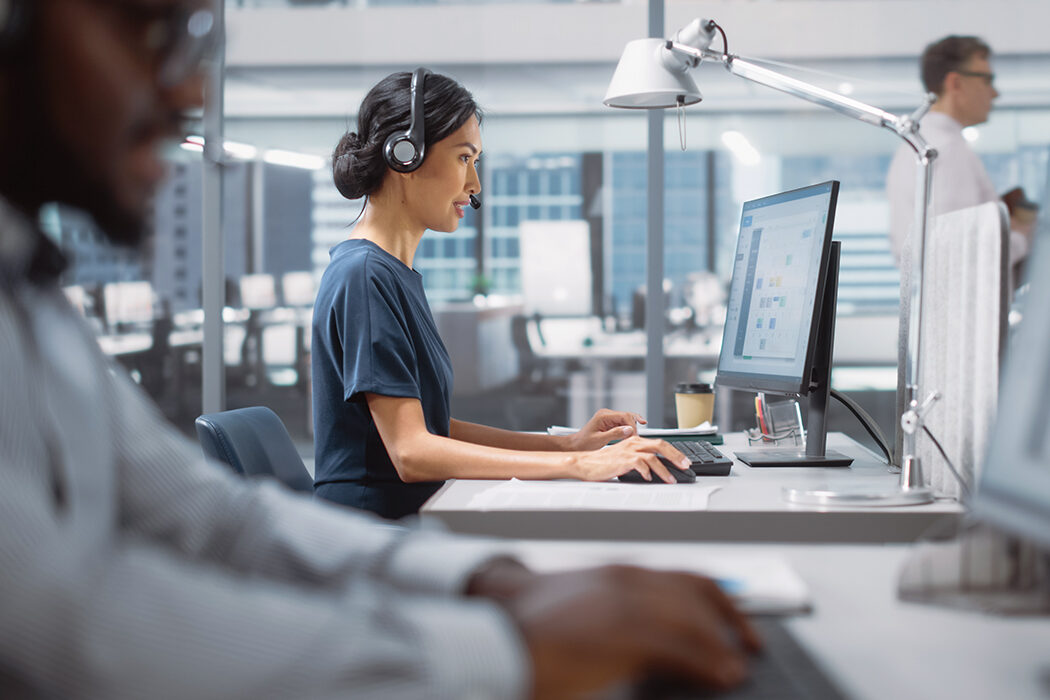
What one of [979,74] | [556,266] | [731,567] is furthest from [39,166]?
[979,74]

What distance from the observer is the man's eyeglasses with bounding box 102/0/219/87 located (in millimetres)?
507

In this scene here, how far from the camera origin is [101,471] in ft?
1.75

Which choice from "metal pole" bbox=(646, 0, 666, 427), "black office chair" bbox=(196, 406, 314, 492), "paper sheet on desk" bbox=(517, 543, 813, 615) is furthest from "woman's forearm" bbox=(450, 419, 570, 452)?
"metal pole" bbox=(646, 0, 666, 427)

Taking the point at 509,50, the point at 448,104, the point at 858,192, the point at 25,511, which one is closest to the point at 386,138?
the point at 448,104

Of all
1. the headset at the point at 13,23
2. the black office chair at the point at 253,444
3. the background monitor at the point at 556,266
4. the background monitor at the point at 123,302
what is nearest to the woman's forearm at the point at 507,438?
the black office chair at the point at 253,444

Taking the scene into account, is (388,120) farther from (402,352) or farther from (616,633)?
(616,633)

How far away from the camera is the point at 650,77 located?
6.35 feet

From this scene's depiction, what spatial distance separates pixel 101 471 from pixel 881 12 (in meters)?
3.69

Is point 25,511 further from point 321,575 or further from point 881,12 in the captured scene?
point 881,12

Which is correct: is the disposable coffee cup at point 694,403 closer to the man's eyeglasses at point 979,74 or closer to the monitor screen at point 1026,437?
the monitor screen at point 1026,437

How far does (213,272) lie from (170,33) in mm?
3518

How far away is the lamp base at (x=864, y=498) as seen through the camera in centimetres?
122

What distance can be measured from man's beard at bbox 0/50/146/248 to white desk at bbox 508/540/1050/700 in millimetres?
445

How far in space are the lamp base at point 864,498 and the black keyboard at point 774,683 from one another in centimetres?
58
